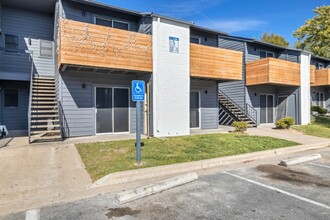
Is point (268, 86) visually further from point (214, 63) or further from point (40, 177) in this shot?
point (40, 177)

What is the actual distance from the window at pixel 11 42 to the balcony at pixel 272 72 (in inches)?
578

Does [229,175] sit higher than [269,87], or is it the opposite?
[269,87]

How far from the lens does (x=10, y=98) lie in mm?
13094

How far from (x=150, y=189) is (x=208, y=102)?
1078 cm

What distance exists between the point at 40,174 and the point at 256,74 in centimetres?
1466

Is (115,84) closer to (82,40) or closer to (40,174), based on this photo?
(82,40)

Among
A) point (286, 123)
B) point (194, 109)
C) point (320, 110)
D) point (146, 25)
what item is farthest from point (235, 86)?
point (320, 110)

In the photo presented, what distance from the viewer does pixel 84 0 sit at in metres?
10.6

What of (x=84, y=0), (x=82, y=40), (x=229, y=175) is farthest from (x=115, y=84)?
(x=229, y=175)

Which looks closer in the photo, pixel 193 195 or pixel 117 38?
pixel 193 195

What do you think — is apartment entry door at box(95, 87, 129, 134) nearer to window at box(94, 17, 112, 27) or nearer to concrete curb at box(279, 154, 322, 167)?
window at box(94, 17, 112, 27)

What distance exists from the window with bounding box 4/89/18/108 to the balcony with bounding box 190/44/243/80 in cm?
981

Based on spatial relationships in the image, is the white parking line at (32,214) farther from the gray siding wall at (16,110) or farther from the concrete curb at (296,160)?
the gray siding wall at (16,110)

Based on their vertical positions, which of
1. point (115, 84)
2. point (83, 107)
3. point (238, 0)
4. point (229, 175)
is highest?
point (238, 0)
